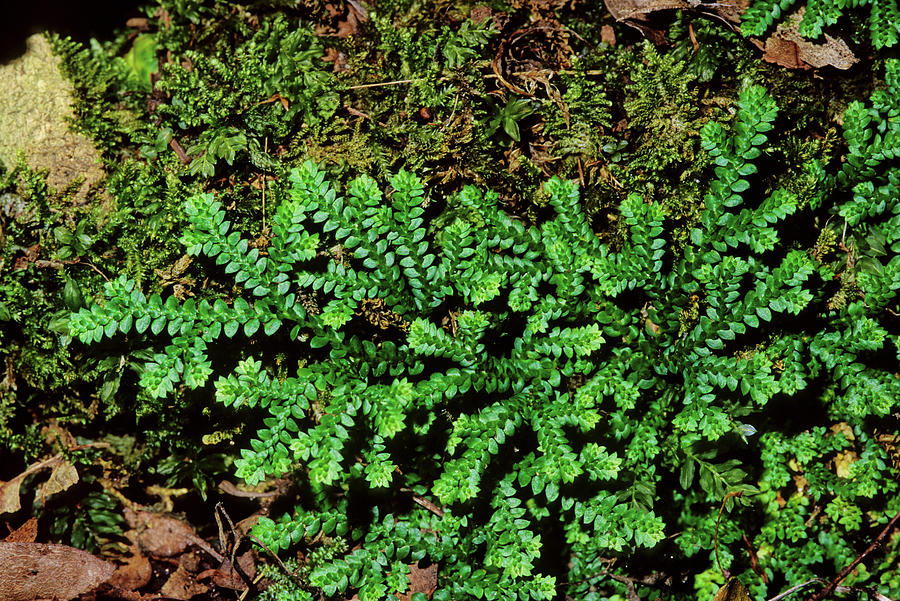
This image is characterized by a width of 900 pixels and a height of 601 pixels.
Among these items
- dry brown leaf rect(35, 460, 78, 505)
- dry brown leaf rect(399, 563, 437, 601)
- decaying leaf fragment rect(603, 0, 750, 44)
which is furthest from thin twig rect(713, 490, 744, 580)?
dry brown leaf rect(35, 460, 78, 505)

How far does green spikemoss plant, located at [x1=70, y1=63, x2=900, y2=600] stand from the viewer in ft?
10.2

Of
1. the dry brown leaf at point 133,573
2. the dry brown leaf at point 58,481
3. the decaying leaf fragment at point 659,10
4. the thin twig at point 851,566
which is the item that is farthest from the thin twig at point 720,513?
the dry brown leaf at point 58,481

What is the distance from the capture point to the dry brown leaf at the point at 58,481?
3.56m

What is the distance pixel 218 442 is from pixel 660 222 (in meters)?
2.63

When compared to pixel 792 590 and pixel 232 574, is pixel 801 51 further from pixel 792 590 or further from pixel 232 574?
pixel 232 574

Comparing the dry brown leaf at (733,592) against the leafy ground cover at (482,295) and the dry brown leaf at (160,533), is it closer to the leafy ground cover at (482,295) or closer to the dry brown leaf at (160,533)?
the leafy ground cover at (482,295)

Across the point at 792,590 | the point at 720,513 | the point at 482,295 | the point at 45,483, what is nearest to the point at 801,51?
the point at 482,295

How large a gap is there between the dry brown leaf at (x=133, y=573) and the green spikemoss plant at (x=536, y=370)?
2.92 ft

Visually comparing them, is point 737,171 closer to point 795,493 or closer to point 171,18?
point 795,493

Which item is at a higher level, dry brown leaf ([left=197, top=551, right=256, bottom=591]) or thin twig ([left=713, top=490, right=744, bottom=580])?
thin twig ([left=713, top=490, right=744, bottom=580])

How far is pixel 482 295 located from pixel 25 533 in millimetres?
2727

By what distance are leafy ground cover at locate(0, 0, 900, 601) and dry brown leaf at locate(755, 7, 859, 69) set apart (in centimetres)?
2

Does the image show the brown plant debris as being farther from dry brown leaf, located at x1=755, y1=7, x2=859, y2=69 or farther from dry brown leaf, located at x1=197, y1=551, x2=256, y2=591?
dry brown leaf, located at x1=755, y1=7, x2=859, y2=69

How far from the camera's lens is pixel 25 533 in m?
3.40
